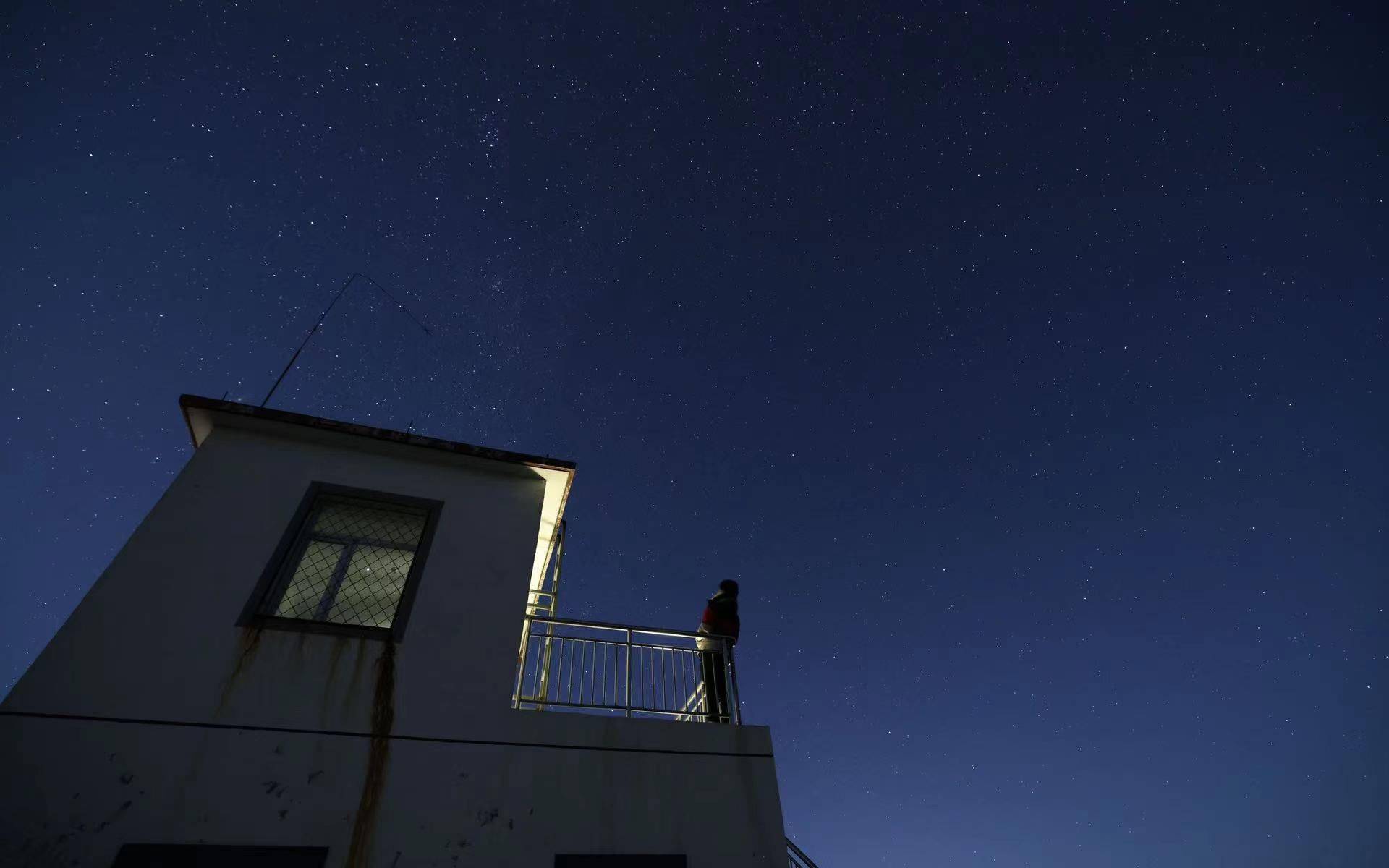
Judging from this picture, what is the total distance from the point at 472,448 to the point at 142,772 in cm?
431

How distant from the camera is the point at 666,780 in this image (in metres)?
5.96

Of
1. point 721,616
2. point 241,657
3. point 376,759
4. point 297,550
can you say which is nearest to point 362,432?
point 297,550

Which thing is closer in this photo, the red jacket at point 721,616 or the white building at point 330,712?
the white building at point 330,712

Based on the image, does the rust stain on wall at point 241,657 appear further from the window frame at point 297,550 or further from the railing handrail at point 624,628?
the railing handrail at point 624,628

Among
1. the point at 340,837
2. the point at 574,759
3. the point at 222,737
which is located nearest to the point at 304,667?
the point at 222,737

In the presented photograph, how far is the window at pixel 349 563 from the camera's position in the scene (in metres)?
6.38

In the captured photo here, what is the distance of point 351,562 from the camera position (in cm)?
697

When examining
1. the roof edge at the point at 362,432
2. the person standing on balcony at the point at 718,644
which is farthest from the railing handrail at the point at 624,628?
the roof edge at the point at 362,432

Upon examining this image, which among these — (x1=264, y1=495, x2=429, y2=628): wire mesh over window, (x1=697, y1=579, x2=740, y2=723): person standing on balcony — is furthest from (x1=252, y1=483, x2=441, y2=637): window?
(x1=697, y1=579, x2=740, y2=723): person standing on balcony

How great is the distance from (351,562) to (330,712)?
187 centimetres

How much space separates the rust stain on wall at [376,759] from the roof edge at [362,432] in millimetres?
2625

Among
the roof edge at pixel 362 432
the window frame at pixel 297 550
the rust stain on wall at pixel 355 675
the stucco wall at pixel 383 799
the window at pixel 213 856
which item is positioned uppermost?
the roof edge at pixel 362 432

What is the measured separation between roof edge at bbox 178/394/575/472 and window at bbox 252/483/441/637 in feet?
2.59

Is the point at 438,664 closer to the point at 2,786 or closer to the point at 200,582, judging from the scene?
the point at 200,582
